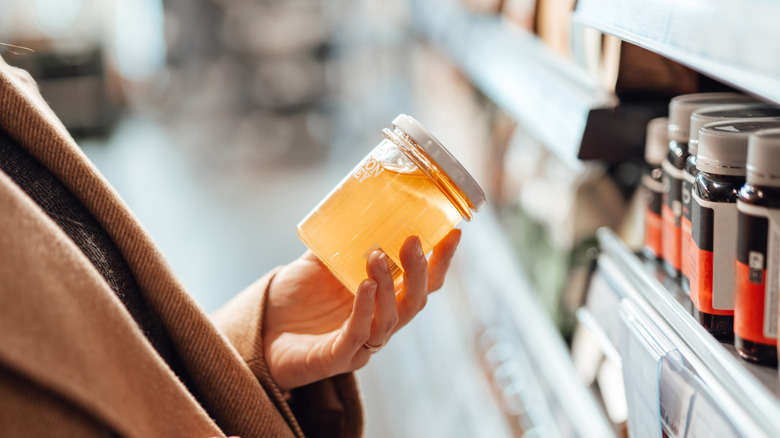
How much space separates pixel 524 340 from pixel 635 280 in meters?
0.67

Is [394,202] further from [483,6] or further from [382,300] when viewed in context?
[483,6]

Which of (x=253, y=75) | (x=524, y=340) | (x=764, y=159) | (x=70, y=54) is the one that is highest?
(x=764, y=159)

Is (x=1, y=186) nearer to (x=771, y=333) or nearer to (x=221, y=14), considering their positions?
(x=771, y=333)

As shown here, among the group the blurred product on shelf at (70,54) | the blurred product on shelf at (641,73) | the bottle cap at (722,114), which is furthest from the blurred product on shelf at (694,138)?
the blurred product on shelf at (70,54)

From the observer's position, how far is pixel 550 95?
1.21m

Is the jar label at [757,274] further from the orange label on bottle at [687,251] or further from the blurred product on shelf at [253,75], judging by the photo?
the blurred product on shelf at [253,75]

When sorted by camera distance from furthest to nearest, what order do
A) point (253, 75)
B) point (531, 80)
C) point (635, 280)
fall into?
1. point (253, 75)
2. point (531, 80)
3. point (635, 280)

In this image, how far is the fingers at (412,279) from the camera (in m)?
0.78

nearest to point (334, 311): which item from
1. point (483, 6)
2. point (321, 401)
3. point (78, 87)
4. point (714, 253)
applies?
point (321, 401)

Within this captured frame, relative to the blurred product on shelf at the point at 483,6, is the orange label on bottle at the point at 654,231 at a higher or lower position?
lower

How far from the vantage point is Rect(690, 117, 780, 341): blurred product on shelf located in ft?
2.20

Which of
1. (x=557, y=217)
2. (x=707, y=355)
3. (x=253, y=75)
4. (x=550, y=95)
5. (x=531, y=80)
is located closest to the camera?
(x=707, y=355)

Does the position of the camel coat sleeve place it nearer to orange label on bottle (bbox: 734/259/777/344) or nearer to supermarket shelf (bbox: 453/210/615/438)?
supermarket shelf (bbox: 453/210/615/438)

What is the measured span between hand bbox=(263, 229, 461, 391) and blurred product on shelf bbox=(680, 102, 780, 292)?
10.2 inches
